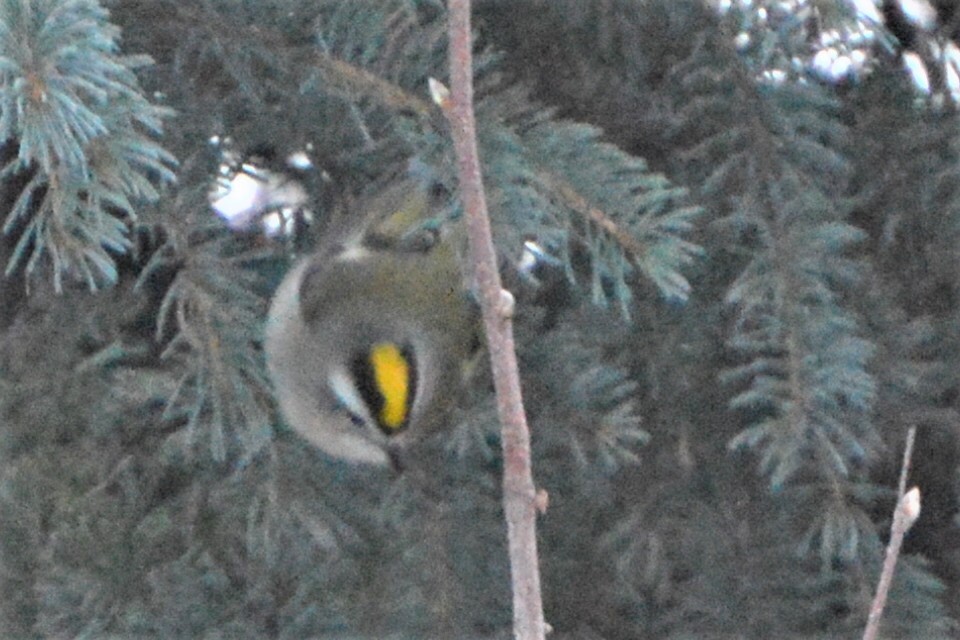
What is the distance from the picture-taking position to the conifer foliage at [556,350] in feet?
1.97

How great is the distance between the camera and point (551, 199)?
0.60 m

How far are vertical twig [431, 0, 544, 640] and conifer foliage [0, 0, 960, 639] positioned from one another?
6.6 inches

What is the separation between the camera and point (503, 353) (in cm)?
40

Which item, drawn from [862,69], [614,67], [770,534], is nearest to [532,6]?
[614,67]

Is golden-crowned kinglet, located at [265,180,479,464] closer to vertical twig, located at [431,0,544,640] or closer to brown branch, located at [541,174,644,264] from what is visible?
brown branch, located at [541,174,644,264]

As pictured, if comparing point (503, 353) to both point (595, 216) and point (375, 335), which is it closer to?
point (595, 216)

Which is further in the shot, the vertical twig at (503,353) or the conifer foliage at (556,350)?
the conifer foliage at (556,350)

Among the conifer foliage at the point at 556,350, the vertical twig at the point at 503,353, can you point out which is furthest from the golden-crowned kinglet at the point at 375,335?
the vertical twig at the point at 503,353

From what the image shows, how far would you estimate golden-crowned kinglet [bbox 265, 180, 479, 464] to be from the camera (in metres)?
0.67

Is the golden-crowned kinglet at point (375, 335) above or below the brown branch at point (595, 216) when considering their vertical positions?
below

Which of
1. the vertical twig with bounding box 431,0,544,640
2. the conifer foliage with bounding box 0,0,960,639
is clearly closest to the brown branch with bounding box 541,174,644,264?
the conifer foliage with bounding box 0,0,960,639

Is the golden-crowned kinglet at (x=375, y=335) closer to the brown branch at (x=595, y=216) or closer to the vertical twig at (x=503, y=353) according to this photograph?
the brown branch at (x=595, y=216)

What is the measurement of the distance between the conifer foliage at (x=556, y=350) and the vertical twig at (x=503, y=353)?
169 mm

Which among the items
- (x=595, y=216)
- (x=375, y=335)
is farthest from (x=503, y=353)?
(x=375, y=335)
